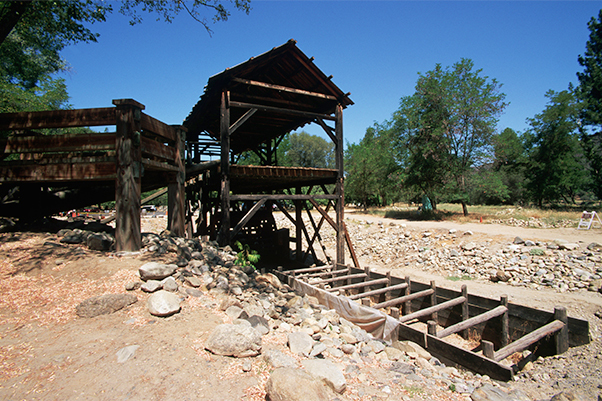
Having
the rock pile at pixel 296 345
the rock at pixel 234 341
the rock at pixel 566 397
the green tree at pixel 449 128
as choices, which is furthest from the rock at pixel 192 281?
the green tree at pixel 449 128

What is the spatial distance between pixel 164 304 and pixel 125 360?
870 millimetres

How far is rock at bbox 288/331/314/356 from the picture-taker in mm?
3410

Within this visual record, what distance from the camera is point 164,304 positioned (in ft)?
11.3

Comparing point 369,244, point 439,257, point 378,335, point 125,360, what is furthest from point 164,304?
point 369,244

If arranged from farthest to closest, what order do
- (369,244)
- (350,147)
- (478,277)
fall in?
(350,147)
(369,244)
(478,277)

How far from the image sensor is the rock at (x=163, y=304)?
3352mm

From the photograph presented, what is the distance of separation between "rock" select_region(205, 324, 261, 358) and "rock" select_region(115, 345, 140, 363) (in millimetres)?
706

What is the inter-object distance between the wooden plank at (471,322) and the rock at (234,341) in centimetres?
351

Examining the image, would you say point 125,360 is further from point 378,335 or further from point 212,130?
point 212,130

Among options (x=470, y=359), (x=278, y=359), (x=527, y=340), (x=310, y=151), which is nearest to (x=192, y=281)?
(x=278, y=359)

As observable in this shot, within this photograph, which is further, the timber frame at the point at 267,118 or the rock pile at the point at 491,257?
the rock pile at the point at 491,257

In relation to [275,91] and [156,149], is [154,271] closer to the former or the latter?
[156,149]

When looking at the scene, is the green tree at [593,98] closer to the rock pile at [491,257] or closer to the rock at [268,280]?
the rock pile at [491,257]

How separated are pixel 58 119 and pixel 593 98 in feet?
132
